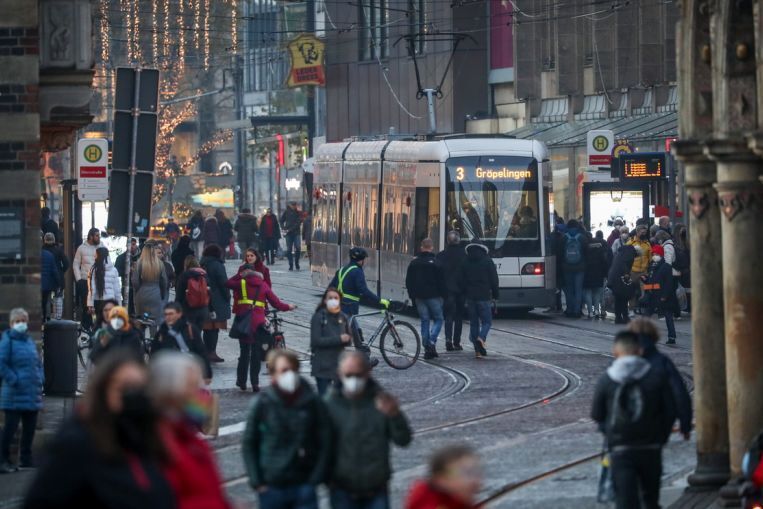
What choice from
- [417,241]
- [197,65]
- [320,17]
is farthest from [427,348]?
[197,65]

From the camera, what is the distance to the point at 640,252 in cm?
A: 2998

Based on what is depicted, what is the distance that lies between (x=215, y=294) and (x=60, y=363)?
512 cm

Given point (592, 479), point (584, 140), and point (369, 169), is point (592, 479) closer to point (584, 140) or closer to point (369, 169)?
point (369, 169)

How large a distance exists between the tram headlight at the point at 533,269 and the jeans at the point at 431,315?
237 inches

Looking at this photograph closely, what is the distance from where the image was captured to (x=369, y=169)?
1366 inches

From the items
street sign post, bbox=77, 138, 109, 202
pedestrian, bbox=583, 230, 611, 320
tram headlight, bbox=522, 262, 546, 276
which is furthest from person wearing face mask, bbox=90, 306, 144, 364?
pedestrian, bbox=583, 230, 611, 320

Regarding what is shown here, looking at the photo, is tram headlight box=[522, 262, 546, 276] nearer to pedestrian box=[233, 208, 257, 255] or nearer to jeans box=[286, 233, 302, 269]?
jeans box=[286, 233, 302, 269]

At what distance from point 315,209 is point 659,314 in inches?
396

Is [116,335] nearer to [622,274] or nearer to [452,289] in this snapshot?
[452,289]

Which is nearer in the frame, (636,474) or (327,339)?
(636,474)

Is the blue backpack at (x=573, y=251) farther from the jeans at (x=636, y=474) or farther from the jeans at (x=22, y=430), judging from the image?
the jeans at (x=636, y=474)

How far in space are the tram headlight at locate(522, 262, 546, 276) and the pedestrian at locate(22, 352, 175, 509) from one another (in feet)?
83.8

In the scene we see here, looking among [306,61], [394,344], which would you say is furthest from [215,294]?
[306,61]

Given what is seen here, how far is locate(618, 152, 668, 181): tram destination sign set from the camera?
110 ft
